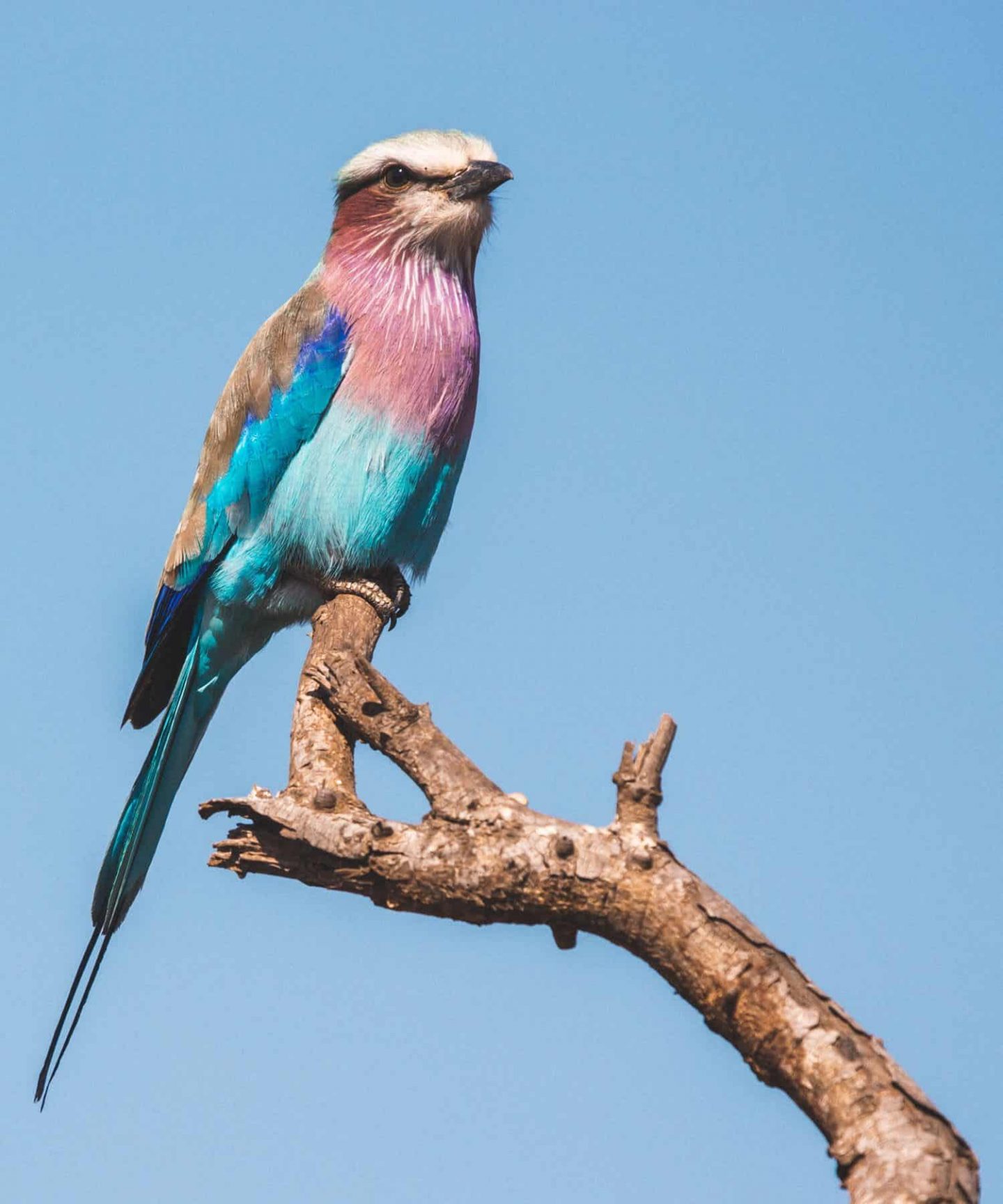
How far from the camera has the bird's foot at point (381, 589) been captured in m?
6.07

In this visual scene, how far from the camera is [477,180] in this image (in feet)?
21.1

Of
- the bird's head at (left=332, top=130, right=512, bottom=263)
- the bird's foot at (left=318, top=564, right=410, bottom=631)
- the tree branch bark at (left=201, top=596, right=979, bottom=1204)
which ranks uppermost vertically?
the bird's head at (left=332, top=130, right=512, bottom=263)

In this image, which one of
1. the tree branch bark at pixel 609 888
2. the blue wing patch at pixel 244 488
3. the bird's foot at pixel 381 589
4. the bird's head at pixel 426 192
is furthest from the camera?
the bird's head at pixel 426 192

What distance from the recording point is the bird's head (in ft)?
21.3

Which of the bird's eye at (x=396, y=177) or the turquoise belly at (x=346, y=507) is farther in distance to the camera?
the bird's eye at (x=396, y=177)

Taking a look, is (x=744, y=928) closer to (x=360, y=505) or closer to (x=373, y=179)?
(x=360, y=505)

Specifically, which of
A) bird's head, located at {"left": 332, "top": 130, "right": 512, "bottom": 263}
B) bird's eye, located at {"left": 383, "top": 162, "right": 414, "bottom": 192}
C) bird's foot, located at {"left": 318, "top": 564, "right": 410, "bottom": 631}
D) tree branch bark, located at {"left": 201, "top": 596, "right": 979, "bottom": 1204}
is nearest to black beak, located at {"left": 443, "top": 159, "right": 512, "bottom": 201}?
bird's head, located at {"left": 332, "top": 130, "right": 512, "bottom": 263}

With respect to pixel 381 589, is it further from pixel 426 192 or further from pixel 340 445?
pixel 426 192

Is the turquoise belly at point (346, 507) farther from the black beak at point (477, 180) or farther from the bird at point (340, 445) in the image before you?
the black beak at point (477, 180)

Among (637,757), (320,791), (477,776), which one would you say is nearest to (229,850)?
(320,791)

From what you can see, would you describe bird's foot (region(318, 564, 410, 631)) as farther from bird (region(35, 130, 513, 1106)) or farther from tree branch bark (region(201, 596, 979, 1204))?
tree branch bark (region(201, 596, 979, 1204))

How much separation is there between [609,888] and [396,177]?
13.3 feet

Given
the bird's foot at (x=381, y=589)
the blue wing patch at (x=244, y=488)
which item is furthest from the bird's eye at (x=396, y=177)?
the bird's foot at (x=381, y=589)

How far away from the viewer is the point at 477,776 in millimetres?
3912
